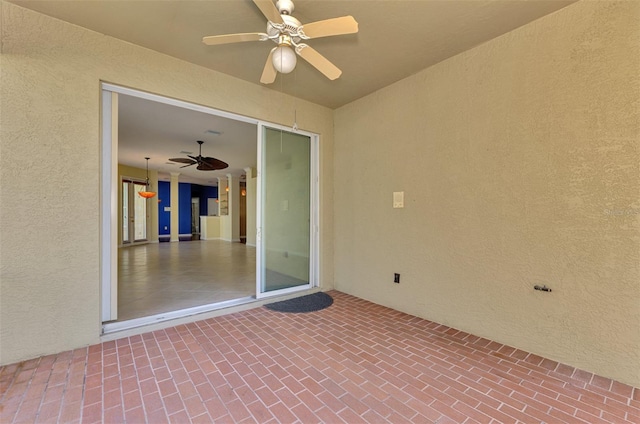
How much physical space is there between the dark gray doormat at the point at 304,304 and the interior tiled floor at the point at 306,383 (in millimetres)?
658

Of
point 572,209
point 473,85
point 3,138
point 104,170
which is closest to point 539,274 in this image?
point 572,209

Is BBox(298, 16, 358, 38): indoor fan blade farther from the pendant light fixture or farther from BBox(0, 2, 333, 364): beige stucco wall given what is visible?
the pendant light fixture

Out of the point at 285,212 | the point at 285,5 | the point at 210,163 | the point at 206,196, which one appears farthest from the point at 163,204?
the point at 285,5

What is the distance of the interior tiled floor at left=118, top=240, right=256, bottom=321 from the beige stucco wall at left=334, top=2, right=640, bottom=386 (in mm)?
2373

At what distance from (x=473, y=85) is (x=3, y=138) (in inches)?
161

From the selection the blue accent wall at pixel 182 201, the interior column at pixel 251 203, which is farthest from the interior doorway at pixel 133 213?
the interior column at pixel 251 203

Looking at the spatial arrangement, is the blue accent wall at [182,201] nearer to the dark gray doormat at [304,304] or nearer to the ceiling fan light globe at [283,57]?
the dark gray doormat at [304,304]

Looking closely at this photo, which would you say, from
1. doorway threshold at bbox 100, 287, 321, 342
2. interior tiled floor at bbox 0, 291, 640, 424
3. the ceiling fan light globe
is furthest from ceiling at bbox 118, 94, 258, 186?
interior tiled floor at bbox 0, 291, 640, 424

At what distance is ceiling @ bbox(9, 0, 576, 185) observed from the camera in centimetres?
211

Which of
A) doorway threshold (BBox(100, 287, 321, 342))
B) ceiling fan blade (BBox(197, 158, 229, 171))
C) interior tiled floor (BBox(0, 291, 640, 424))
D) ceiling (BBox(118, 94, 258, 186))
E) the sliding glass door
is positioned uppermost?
ceiling (BBox(118, 94, 258, 186))

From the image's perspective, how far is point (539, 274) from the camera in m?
2.28

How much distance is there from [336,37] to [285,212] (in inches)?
88.5

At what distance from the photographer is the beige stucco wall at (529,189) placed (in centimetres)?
195

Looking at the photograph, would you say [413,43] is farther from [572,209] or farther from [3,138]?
[3,138]
